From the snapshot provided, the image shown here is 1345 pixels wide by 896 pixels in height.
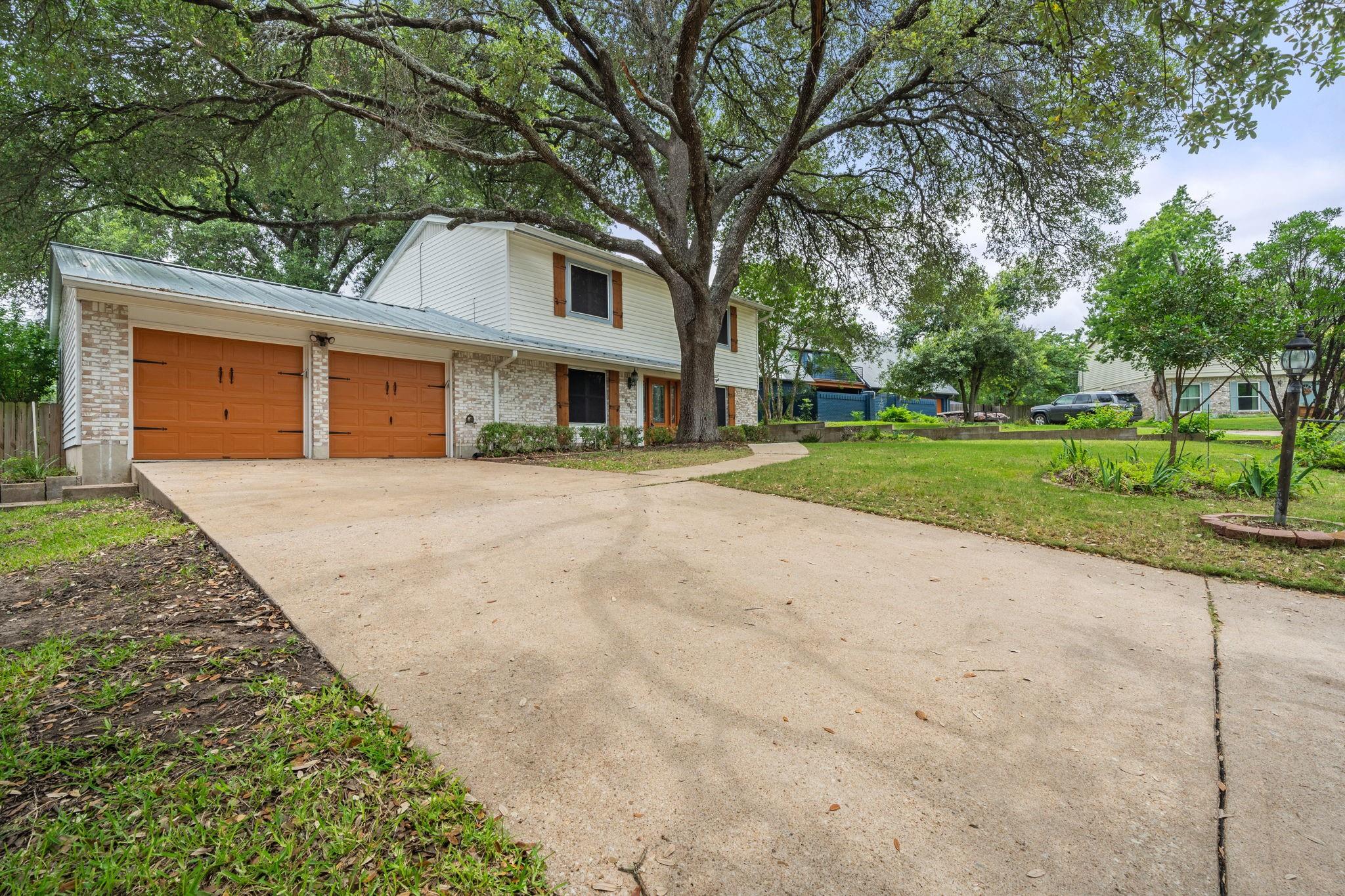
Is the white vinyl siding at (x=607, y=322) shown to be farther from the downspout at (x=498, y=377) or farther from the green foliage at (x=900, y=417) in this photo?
the green foliage at (x=900, y=417)

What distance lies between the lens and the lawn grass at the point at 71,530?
3.70 metres

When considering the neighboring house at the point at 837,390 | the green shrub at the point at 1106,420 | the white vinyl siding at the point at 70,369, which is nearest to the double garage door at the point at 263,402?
the white vinyl siding at the point at 70,369

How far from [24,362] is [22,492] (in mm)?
5594

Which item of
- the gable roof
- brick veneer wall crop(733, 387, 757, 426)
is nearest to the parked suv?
brick veneer wall crop(733, 387, 757, 426)

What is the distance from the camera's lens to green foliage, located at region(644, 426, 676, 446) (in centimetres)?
1395

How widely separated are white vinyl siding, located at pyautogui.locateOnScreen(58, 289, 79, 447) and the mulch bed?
225 inches

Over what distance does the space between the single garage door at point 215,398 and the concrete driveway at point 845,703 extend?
5.70m

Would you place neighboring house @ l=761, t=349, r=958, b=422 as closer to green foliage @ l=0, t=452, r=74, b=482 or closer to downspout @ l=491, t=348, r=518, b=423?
downspout @ l=491, t=348, r=518, b=423

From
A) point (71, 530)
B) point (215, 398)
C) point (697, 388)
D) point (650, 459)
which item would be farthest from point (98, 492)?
point (697, 388)

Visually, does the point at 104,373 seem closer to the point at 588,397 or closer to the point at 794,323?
the point at 588,397

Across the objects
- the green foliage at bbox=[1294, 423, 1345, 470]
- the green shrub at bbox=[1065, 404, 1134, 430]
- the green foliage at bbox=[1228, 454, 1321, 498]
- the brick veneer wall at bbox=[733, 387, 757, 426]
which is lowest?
the green foliage at bbox=[1228, 454, 1321, 498]

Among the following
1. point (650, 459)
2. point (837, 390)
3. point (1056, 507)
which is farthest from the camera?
point (837, 390)

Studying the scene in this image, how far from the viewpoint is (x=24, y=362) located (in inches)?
393

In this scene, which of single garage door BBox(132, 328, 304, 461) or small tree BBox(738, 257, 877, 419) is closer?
single garage door BBox(132, 328, 304, 461)
